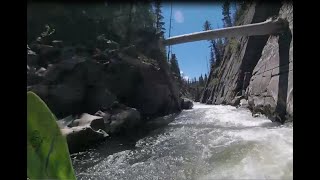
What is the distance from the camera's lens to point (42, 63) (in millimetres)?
16266

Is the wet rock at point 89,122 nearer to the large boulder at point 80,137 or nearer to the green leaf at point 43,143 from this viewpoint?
the large boulder at point 80,137

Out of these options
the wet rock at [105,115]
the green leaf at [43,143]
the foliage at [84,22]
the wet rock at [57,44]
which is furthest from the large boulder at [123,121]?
the green leaf at [43,143]

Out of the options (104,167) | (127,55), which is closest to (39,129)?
(104,167)

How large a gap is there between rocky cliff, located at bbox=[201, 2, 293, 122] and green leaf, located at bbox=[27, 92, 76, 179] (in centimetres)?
1045

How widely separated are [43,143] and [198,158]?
749cm

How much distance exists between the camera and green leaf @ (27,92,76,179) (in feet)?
4.21

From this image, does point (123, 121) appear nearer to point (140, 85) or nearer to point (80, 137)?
point (80, 137)

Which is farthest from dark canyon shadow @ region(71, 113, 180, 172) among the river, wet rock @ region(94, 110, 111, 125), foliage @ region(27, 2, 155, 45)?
foliage @ region(27, 2, 155, 45)

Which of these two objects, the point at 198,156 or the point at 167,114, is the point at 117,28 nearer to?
the point at 167,114

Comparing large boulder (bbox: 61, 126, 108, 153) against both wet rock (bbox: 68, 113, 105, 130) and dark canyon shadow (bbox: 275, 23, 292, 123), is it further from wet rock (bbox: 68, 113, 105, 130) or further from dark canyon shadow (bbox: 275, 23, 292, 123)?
dark canyon shadow (bbox: 275, 23, 292, 123)

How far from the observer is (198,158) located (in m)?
8.47

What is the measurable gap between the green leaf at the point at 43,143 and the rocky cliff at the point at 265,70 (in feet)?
34.3

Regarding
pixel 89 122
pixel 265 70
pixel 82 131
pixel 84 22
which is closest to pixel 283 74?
pixel 265 70

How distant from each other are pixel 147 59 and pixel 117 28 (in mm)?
3271
